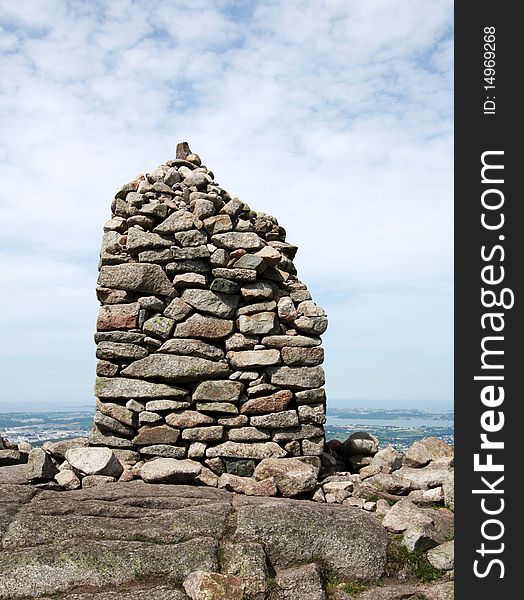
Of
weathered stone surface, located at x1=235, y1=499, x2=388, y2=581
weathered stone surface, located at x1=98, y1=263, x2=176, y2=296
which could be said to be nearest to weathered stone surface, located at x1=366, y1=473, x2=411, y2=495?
weathered stone surface, located at x1=235, y1=499, x2=388, y2=581

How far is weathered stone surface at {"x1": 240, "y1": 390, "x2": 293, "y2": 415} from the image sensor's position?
10.7 metres

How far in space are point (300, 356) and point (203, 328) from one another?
1790 millimetres

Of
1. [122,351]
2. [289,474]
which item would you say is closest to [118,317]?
[122,351]

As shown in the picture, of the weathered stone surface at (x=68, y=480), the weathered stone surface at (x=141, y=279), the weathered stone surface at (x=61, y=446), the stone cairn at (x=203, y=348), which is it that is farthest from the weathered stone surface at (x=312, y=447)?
the weathered stone surface at (x=61, y=446)

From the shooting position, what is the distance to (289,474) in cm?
975

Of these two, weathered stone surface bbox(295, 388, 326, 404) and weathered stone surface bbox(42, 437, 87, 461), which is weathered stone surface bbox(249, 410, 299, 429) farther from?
weathered stone surface bbox(42, 437, 87, 461)

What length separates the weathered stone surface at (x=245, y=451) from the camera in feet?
34.7

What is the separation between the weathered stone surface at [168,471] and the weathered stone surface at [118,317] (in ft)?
8.20

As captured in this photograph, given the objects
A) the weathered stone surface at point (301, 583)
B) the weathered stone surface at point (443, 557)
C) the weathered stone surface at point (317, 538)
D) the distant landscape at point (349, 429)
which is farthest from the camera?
the distant landscape at point (349, 429)

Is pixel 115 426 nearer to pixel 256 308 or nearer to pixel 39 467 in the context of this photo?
pixel 39 467

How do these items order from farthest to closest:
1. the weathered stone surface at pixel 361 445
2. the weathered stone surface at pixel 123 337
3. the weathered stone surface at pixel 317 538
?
1. the weathered stone surface at pixel 361 445
2. the weathered stone surface at pixel 123 337
3. the weathered stone surface at pixel 317 538

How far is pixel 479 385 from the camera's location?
727 centimetres

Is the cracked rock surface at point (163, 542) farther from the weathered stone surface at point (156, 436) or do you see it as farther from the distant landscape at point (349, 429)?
the distant landscape at point (349, 429)

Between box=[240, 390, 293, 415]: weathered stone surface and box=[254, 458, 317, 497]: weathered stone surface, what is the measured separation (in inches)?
35.3
